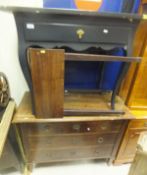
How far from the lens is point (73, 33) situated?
0.98m

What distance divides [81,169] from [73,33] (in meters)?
1.28

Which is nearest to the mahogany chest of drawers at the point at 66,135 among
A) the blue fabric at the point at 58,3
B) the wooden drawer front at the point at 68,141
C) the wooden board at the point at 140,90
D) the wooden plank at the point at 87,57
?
the wooden drawer front at the point at 68,141

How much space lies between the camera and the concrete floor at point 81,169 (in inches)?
60.6

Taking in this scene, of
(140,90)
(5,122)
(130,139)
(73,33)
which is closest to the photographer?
(73,33)

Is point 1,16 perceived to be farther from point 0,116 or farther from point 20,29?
point 0,116

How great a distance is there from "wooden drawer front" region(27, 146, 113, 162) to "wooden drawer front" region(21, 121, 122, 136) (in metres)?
0.22

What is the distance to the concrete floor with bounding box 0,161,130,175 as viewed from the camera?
Answer: 154 cm

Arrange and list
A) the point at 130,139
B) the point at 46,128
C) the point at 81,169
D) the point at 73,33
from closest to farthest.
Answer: the point at 73,33 → the point at 46,128 → the point at 130,139 → the point at 81,169

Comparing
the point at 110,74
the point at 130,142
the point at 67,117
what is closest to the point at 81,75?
the point at 110,74

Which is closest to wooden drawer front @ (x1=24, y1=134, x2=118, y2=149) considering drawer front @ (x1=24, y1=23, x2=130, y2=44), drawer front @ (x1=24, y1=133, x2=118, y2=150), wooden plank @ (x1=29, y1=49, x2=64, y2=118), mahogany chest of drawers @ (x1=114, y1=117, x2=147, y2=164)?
drawer front @ (x1=24, y1=133, x2=118, y2=150)

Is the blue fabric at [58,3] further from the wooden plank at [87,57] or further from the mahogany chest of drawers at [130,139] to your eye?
the mahogany chest of drawers at [130,139]

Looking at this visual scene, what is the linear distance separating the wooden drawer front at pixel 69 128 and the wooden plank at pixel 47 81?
0.11 metres

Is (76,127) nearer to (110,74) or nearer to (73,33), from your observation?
(110,74)

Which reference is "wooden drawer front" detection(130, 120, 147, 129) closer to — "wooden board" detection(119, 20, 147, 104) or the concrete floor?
"wooden board" detection(119, 20, 147, 104)
